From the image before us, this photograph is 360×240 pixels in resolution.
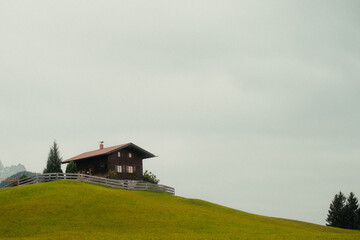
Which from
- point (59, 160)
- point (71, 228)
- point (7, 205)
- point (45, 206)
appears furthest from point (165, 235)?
point (59, 160)

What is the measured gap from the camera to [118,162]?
62562 millimetres

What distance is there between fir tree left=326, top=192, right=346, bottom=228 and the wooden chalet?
4352 cm

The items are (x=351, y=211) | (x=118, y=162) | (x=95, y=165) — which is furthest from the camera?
(x=351, y=211)

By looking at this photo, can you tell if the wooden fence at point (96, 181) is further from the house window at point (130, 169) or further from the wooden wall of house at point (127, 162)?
the house window at point (130, 169)

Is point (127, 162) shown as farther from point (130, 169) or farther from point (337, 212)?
point (337, 212)

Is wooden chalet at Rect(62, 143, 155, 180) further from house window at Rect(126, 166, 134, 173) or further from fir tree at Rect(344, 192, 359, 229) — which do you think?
fir tree at Rect(344, 192, 359, 229)

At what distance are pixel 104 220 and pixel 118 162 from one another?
31.0 metres

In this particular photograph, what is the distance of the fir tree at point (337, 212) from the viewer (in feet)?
263

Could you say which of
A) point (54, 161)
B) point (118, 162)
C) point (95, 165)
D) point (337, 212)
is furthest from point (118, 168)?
point (337, 212)

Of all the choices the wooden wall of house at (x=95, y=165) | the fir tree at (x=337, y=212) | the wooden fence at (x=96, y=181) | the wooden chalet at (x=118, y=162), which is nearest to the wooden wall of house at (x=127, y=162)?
the wooden chalet at (x=118, y=162)

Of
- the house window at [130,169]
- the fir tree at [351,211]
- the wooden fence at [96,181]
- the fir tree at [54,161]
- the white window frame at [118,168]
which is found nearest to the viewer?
the wooden fence at [96,181]

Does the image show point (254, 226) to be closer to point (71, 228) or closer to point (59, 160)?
point (71, 228)

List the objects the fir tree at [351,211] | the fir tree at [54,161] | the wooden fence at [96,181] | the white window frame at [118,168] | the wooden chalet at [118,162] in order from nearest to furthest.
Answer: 1. the wooden fence at [96,181]
2. the wooden chalet at [118,162]
3. the white window frame at [118,168]
4. the fir tree at [54,161]
5. the fir tree at [351,211]

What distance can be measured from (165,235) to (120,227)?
15.9ft
